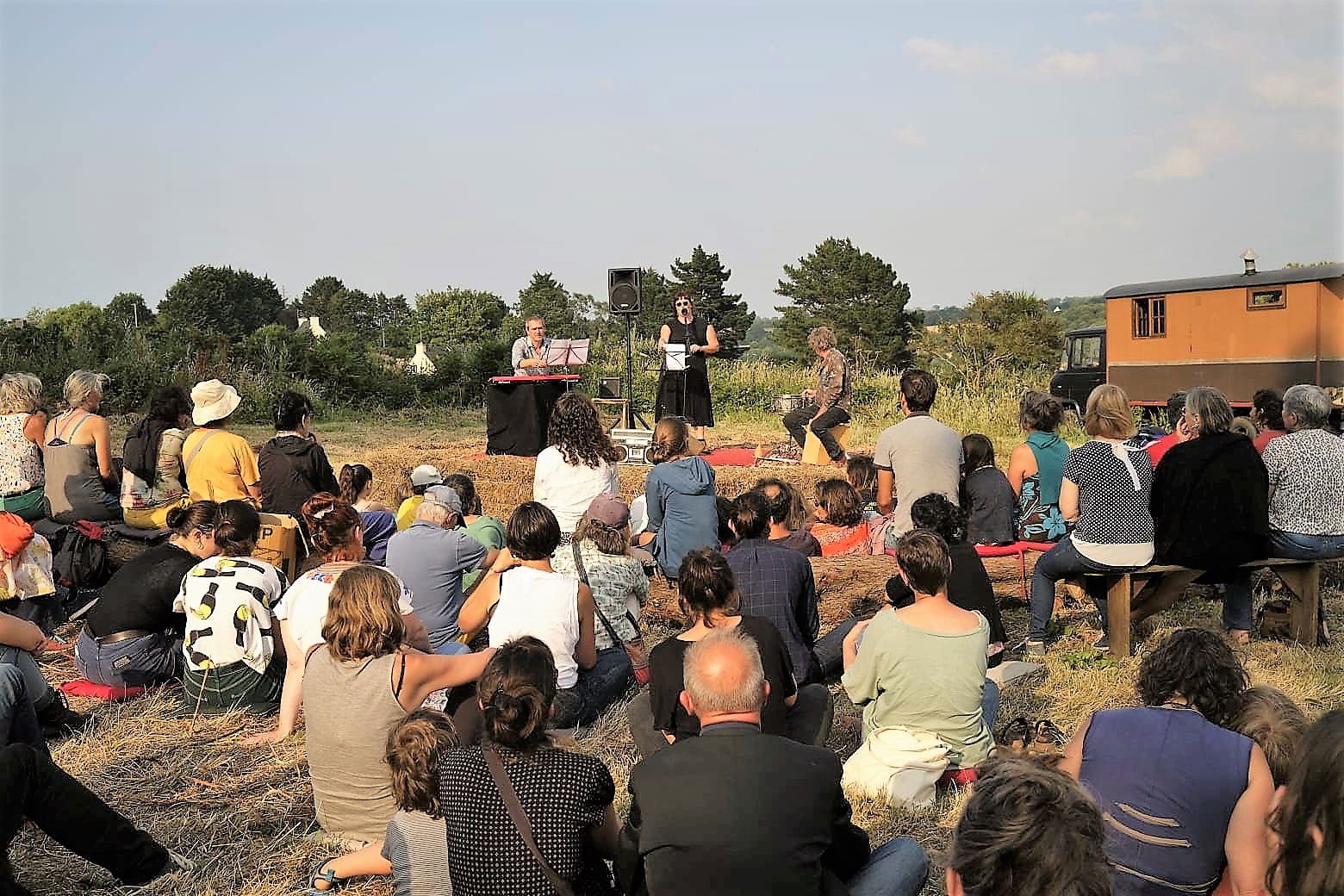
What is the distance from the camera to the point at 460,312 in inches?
2132

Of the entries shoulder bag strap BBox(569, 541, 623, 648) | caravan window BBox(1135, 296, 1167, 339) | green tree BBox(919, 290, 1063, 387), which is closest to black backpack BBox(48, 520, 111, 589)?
shoulder bag strap BBox(569, 541, 623, 648)

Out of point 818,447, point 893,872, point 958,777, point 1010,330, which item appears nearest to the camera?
point 893,872

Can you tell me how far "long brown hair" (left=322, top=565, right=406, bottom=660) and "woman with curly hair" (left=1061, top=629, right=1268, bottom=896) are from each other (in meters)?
1.97

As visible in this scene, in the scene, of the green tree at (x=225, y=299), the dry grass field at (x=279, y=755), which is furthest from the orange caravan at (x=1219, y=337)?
the green tree at (x=225, y=299)

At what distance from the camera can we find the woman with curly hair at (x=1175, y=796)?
2.56m

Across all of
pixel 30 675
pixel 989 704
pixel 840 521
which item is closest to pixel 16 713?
pixel 30 675

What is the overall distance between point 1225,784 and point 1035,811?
1027 millimetres

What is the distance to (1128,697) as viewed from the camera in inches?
185

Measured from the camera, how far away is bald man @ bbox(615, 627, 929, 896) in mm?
2357

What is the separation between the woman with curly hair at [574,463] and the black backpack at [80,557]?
235 cm

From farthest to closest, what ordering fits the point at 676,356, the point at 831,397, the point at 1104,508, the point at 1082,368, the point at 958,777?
the point at 1082,368, the point at 676,356, the point at 831,397, the point at 1104,508, the point at 958,777

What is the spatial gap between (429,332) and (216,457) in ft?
141

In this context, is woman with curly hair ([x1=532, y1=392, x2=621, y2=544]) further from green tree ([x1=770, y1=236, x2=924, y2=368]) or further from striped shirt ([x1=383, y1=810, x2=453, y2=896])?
green tree ([x1=770, y1=236, x2=924, y2=368])

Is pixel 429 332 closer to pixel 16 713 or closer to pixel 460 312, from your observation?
pixel 460 312
